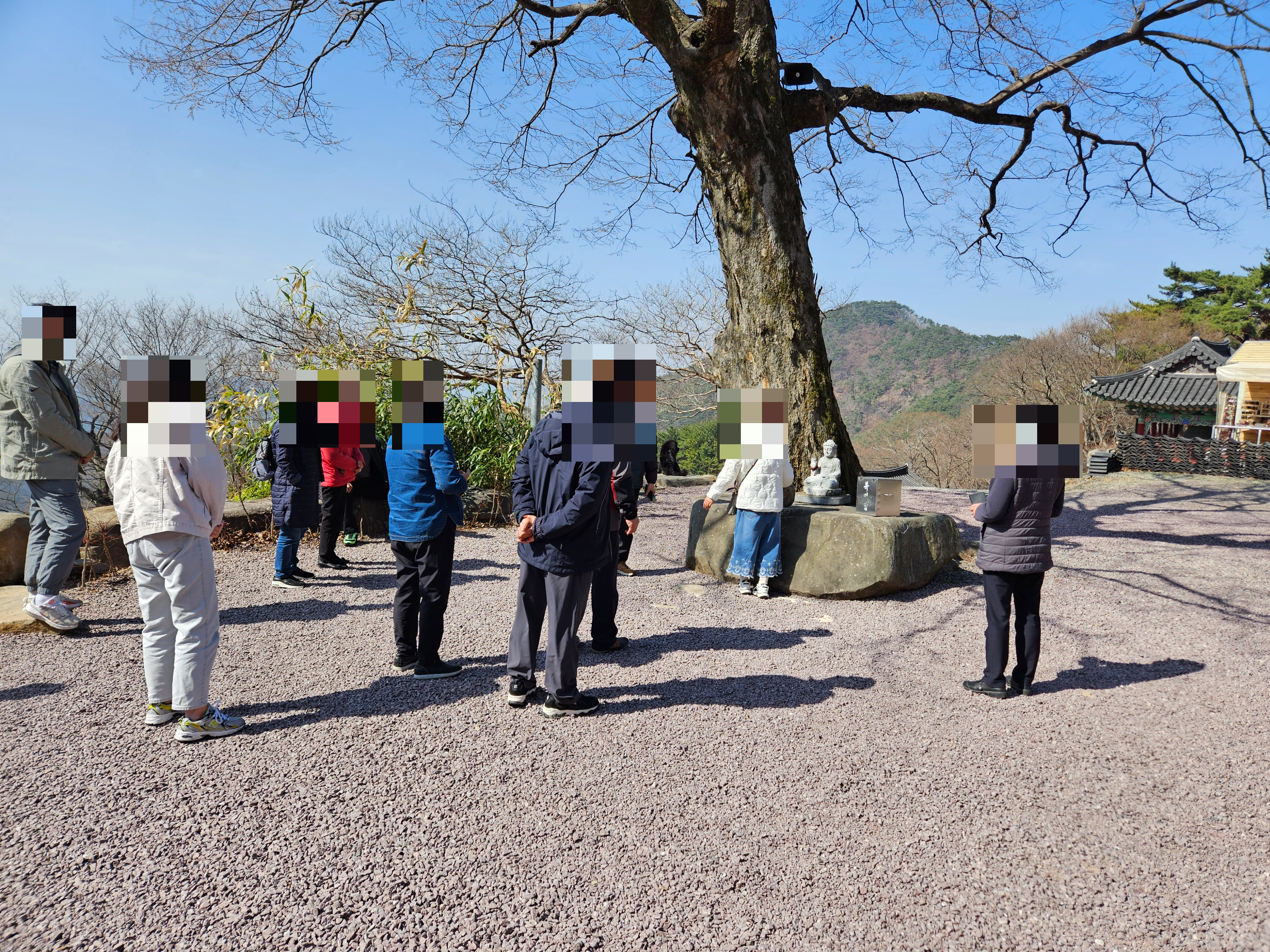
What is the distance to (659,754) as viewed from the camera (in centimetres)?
307

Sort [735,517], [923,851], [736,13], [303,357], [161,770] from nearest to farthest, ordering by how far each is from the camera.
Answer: [923,851]
[161,770]
[735,517]
[736,13]
[303,357]

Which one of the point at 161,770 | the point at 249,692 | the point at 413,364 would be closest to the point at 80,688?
the point at 249,692

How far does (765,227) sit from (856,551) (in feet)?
11.1

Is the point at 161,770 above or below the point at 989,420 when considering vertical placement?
below

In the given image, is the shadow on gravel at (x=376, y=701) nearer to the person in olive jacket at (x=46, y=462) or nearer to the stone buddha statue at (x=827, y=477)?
the person in olive jacket at (x=46, y=462)

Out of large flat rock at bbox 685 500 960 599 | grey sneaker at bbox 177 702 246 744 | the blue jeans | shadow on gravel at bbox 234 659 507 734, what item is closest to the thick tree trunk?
large flat rock at bbox 685 500 960 599

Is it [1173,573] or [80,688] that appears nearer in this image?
[80,688]

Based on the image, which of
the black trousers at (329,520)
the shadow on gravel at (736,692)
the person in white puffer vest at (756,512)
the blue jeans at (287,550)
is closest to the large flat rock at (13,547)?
the blue jeans at (287,550)

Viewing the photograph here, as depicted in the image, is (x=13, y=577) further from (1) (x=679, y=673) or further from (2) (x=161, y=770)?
(1) (x=679, y=673)

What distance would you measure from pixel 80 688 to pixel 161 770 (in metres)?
1.20

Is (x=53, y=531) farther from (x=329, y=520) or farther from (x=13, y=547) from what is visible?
(x=329, y=520)

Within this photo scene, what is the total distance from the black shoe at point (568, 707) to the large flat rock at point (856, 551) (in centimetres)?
260

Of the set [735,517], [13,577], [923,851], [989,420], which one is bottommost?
[923,851]

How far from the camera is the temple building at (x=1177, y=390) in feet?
73.2
